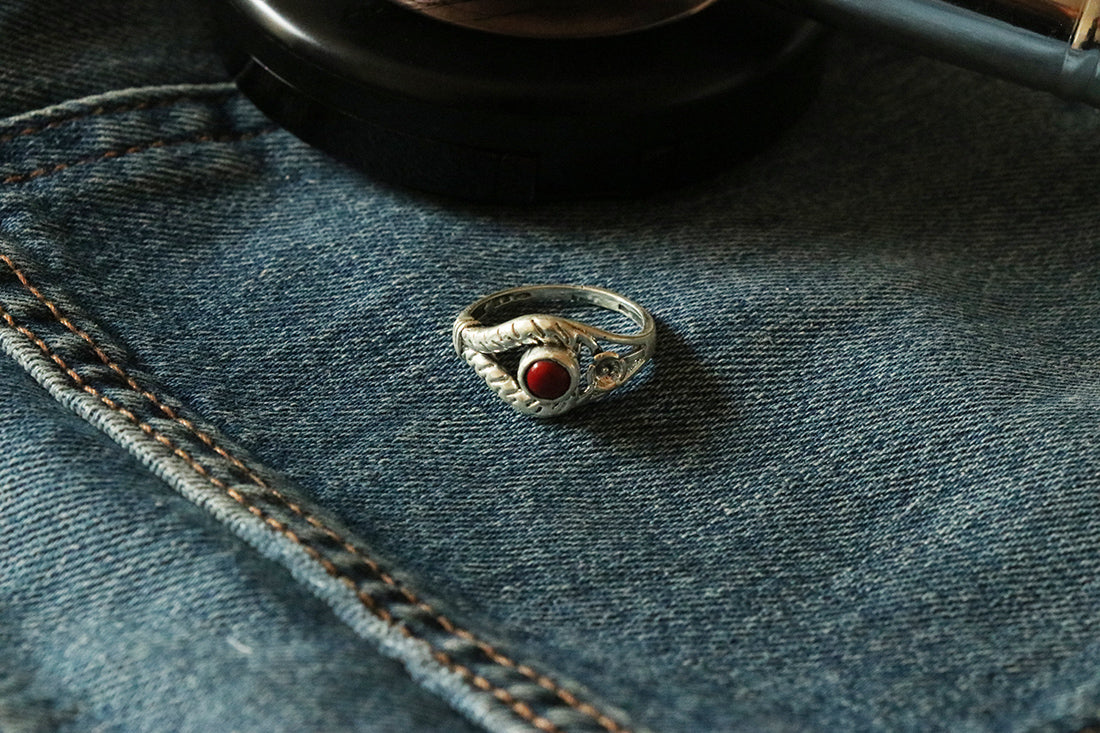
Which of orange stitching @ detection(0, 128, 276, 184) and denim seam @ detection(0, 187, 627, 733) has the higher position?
orange stitching @ detection(0, 128, 276, 184)

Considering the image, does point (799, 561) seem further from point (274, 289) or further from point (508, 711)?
point (274, 289)

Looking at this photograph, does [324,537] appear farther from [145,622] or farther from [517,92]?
[517,92]

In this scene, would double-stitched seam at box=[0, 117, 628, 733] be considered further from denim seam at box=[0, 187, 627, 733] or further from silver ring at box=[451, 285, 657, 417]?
silver ring at box=[451, 285, 657, 417]

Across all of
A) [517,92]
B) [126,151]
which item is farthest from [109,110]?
[517,92]

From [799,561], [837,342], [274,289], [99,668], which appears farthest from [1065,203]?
[99,668]

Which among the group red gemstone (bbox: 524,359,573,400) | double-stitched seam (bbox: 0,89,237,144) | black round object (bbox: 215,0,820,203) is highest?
black round object (bbox: 215,0,820,203)

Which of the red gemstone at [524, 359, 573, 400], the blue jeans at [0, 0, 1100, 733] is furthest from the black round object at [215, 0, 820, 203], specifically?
the red gemstone at [524, 359, 573, 400]
